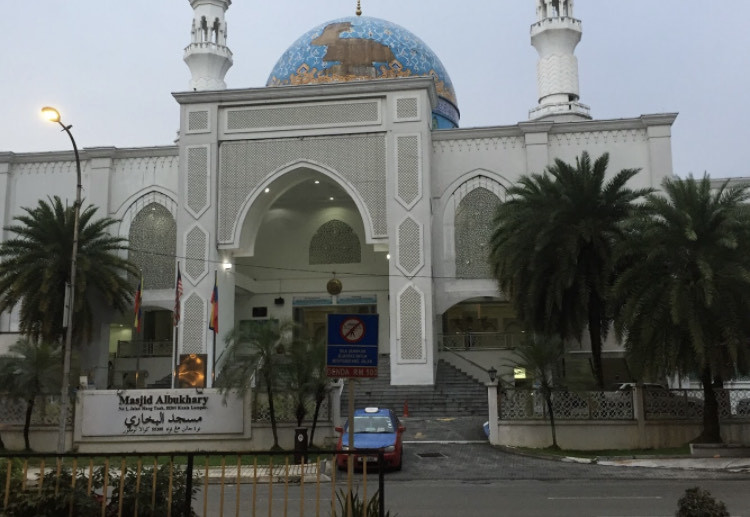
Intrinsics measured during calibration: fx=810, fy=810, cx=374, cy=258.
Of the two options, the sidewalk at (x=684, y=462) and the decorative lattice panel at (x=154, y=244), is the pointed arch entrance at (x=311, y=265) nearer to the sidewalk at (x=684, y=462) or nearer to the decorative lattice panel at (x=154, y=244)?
the decorative lattice panel at (x=154, y=244)

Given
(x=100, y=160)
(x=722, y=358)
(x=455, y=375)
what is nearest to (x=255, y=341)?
(x=722, y=358)

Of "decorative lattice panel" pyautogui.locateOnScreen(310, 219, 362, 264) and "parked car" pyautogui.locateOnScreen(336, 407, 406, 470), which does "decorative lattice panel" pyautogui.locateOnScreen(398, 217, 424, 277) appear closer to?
"decorative lattice panel" pyautogui.locateOnScreen(310, 219, 362, 264)

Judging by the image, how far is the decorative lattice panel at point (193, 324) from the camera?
1063 inches

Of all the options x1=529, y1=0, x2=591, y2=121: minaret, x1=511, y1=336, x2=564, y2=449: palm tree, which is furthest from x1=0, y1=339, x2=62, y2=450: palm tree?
x1=529, y1=0, x2=591, y2=121: minaret

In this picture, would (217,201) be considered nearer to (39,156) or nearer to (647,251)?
(39,156)

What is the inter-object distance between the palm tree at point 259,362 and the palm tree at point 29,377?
159 inches

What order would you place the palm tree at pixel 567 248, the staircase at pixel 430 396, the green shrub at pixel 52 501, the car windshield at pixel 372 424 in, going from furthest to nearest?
the staircase at pixel 430 396
the palm tree at pixel 567 248
the car windshield at pixel 372 424
the green shrub at pixel 52 501

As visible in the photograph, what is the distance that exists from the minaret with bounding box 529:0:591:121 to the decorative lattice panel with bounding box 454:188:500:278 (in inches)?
200

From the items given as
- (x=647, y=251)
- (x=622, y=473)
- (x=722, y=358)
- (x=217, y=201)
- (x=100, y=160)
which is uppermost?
(x=100, y=160)

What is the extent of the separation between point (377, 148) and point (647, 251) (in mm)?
13144

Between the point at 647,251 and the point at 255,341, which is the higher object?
the point at 647,251

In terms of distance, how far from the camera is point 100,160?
98.5 ft

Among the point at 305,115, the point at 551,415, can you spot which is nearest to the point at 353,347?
the point at 551,415

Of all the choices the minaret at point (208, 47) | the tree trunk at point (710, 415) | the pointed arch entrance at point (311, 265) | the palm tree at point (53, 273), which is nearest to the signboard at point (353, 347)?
the tree trunk at point (710, 415)
